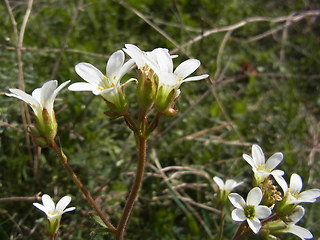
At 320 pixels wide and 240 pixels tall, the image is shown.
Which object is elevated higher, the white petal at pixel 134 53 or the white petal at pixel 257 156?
the white petal at pixel 134 53

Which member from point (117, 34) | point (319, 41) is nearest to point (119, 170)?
point (117, 34)

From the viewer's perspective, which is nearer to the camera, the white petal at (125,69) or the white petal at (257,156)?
the white petal at (125,69)

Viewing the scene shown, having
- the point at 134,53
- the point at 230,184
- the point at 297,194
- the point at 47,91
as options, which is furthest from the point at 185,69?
the point at 297,194

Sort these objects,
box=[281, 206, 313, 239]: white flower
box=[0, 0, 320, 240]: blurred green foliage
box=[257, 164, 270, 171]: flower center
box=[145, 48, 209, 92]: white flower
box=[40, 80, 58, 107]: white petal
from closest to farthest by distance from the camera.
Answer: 1. box=[145, 48, 209, 92]: white flower
2. box=[40, 80, 58, 107]: white petal
3. box=[281, 206, 313, 239]: white flower
4. box=[257, 164, 270, 171]: flower center
5. box=[0, 0, 320, 240]: blurred green foliage

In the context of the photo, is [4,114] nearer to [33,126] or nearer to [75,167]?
[75,167]

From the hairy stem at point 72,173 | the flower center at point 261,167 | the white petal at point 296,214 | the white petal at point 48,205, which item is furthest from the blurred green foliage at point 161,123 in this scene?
the white petal at point 296,214

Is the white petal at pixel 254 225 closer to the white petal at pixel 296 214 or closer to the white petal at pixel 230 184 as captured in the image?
the white petal at pixel 296 214

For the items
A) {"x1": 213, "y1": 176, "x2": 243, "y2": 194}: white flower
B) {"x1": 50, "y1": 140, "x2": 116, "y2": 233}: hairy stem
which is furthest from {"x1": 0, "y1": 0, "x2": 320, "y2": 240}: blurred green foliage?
{"x1": 213, "y1": 176, "x2": 243, "y2": 194}: white flower

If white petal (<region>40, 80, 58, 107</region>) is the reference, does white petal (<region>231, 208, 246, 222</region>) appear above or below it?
below

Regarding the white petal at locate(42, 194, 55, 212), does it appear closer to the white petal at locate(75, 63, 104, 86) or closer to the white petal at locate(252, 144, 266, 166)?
the white petal at locate(75, 63, 104, 86)
